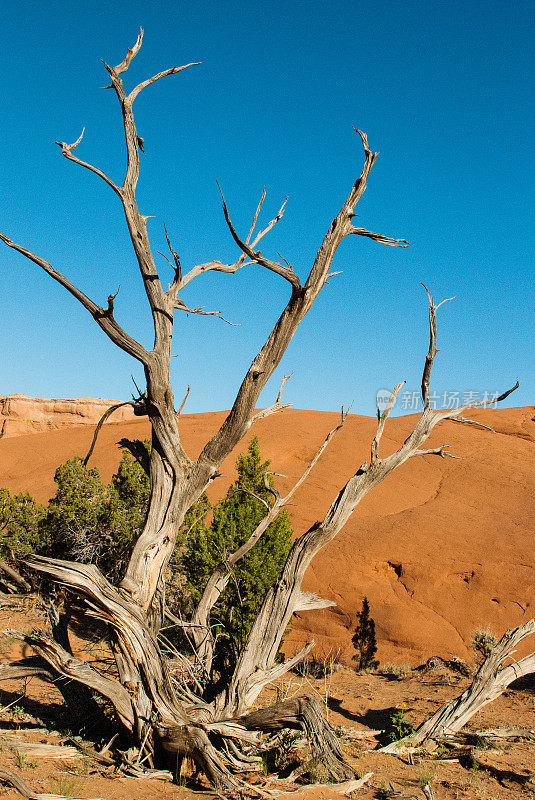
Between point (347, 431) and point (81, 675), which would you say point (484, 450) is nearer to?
point (347, 431)

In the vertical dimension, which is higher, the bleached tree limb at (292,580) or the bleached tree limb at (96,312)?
the bleached tree limb at (96,312)

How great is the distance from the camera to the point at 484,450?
2584 centimetres

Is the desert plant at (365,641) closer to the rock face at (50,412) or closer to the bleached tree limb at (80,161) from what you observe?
the bleached tree limb at (80,161)

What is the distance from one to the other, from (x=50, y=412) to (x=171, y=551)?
Answer: 58683 mm

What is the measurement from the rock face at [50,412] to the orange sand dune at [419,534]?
28087 millimetres

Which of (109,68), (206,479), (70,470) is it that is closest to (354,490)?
(206,479)

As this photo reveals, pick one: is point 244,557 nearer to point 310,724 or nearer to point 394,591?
point 394,591

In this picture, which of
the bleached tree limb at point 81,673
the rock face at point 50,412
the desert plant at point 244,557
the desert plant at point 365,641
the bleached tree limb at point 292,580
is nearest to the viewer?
the bleached tree limb at point 81,673

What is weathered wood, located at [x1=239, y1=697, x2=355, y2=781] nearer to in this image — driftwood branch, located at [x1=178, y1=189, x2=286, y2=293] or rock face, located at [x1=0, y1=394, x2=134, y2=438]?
driftwood branch, located at [x1=178, y1=189, x2=286, y2=293]

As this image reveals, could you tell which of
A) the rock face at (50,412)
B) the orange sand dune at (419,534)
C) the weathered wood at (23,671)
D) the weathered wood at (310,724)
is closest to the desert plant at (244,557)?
the orange sand dune at (419,534)

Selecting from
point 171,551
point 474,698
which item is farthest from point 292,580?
point 474,698

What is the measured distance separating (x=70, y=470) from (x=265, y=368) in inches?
454

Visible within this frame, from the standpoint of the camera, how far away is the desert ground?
620 cm

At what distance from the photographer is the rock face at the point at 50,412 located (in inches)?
2265
